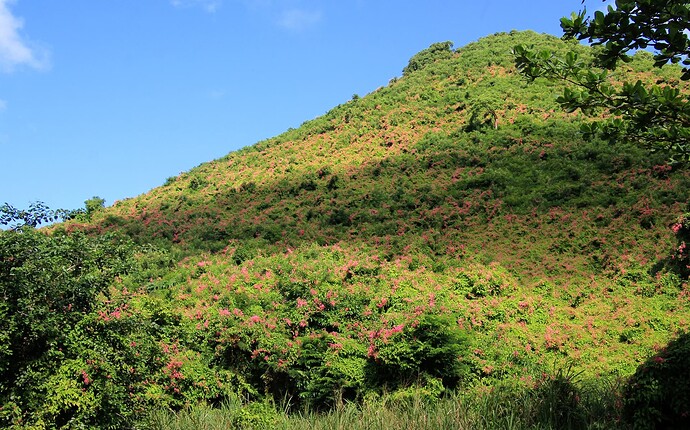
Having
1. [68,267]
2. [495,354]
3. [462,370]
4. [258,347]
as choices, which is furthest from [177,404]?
[495,354]

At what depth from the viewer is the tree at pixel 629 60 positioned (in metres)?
5.23

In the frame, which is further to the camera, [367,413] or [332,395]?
[332,395]

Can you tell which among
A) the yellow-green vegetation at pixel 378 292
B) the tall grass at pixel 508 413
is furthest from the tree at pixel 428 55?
the tall grass at pixel 508 413

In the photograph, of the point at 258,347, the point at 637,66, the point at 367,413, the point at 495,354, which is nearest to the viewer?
Answer: the point at 367,413

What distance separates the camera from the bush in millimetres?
8023

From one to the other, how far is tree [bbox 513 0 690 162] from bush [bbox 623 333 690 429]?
3.35 m

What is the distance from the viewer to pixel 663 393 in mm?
8172

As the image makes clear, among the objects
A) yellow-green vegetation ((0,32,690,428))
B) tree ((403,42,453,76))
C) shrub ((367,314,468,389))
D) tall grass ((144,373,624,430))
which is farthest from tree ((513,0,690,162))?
tree ((403,42,453,76))

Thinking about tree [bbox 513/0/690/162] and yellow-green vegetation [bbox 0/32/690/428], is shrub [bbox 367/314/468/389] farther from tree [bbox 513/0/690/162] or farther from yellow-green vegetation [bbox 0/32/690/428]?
tree [bbox 513/0/690/162]

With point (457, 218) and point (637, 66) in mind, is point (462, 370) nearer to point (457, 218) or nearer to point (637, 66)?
point (457, 218)

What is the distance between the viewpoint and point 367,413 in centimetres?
968

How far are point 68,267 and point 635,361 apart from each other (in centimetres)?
1303

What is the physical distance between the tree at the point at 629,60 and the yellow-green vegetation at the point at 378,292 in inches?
28.9

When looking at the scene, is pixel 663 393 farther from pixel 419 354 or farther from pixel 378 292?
pixel 378 292
